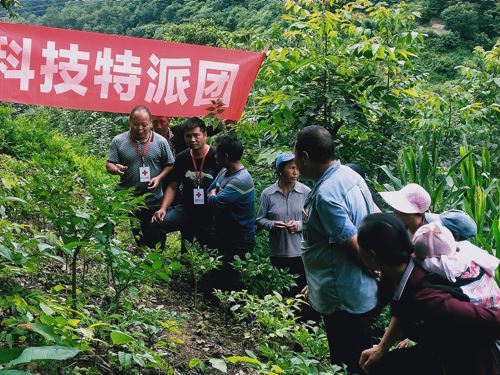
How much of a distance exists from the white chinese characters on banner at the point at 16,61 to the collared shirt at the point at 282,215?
2287 mm

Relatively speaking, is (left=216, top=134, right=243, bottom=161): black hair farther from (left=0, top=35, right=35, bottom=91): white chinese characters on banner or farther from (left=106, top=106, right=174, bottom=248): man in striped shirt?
(left=0, top=35, right=35, bottom=91): white chinese characters on banner

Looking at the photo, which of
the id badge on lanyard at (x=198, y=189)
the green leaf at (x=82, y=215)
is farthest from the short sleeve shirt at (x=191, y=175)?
the green leaf at (x=82, y=215)

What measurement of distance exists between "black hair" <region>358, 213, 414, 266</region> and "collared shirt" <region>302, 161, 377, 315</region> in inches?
17.2

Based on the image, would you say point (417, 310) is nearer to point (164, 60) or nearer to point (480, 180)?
point (480, 180)

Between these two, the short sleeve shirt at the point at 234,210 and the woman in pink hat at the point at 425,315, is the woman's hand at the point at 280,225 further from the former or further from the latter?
the woman in pink hat at the point at 425,315

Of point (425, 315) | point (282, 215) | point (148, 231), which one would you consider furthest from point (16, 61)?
point (425, 315)

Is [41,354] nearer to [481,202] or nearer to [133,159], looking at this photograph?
[481,202]

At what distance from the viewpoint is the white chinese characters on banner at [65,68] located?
173 inches

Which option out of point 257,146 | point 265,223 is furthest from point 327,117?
point 265,223

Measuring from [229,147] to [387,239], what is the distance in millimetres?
2011

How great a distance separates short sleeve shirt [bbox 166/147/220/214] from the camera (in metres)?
4.21

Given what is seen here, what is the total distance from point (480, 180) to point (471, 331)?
2.38 m

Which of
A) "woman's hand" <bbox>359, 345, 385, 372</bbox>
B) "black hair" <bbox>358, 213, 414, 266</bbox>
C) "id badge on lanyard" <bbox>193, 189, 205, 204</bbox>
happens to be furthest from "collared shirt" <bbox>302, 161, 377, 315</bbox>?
"id badge on lanyard" <bbox>193, 189, 205, 204</bbox>

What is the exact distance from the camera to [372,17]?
4.90 m
